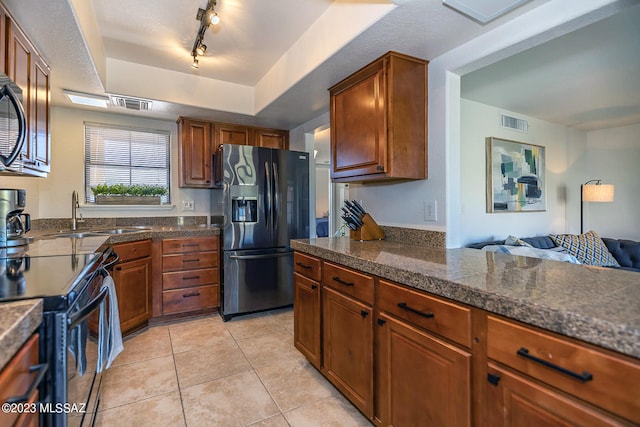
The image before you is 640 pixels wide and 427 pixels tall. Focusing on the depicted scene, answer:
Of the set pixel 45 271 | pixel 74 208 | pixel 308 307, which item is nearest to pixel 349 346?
pixel 308 307

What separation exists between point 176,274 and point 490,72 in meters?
3.51

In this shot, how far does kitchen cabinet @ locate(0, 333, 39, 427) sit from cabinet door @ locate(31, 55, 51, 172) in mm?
1662

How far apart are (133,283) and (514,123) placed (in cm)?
462

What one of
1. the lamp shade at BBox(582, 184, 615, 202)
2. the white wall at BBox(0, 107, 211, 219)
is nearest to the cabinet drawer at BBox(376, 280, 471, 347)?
the white wall at BBox(0, 107, 211, 219)

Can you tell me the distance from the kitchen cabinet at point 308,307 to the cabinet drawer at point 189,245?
1375 mm

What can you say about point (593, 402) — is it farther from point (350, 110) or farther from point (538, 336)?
point (350, 110)

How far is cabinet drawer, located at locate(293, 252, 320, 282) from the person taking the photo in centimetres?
203

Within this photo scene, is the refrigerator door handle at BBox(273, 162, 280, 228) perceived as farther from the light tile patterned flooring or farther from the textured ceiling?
the light tile patterned flooring

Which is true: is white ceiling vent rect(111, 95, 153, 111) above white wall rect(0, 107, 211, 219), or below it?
above

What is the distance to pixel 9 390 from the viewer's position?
0.68 m

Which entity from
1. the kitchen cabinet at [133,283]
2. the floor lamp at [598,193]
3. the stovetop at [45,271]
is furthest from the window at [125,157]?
the floor lamp at [598,193]

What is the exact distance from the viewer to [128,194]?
342cm

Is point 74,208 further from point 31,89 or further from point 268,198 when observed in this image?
point 268,198

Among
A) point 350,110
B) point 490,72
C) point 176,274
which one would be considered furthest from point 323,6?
point 176,274
